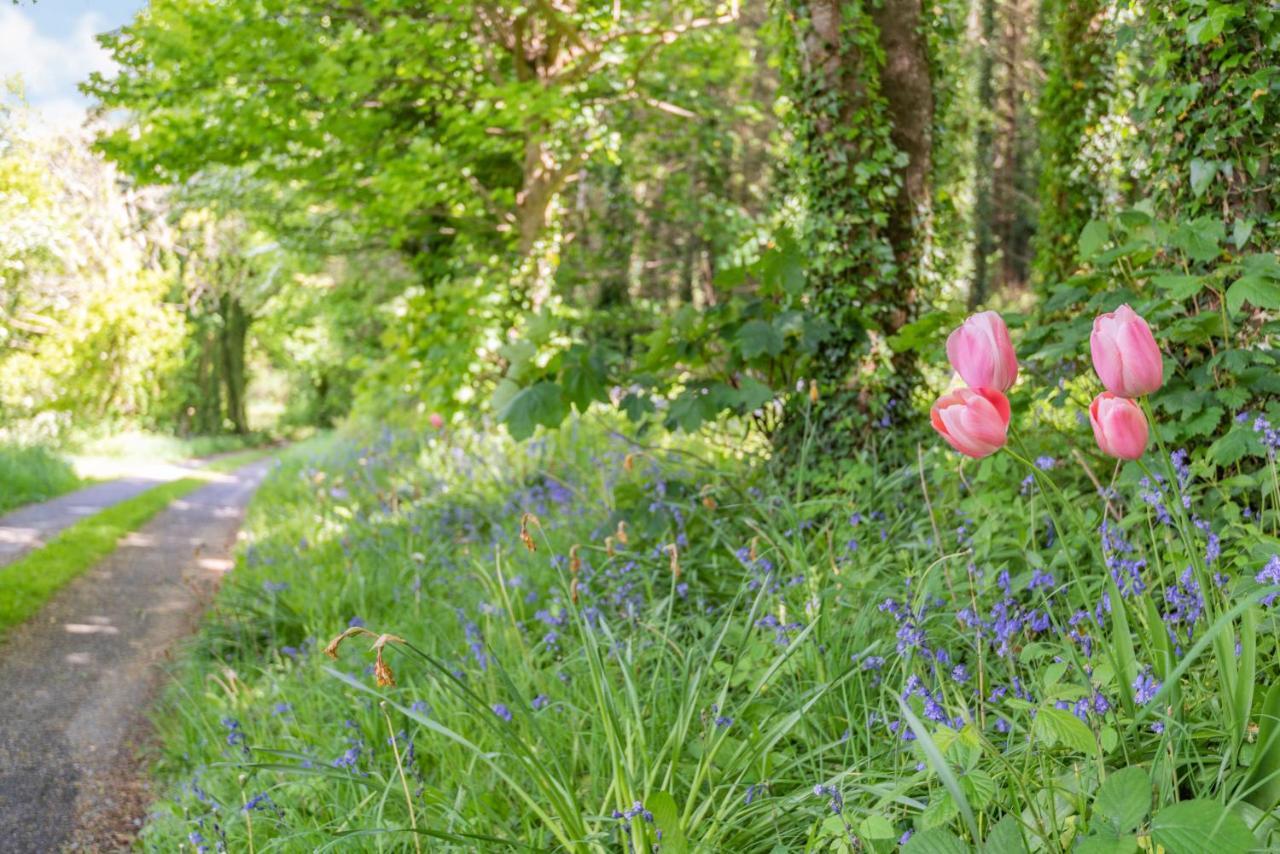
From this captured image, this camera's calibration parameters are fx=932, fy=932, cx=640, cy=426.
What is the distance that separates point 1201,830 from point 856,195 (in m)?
3.36

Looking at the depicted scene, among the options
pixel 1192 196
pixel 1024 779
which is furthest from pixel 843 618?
pixel 1192 196

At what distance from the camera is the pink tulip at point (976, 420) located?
1.45 m

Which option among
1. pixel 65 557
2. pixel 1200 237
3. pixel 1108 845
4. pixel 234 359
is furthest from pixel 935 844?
pixel 234 359

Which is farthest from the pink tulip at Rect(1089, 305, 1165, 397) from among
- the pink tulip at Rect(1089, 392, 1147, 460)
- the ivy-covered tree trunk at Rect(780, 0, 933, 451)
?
the ivy-covered tree trunk at Rect(780, 0, 933, 451)

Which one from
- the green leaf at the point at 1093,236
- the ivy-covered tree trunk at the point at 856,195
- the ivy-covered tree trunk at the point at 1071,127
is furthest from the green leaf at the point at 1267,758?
the ivy-covered tree trunk at the point at 1071,127

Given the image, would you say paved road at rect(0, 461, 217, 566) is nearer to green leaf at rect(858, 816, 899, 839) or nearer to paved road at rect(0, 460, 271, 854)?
paved road at rect(0, 460, 271, 854)

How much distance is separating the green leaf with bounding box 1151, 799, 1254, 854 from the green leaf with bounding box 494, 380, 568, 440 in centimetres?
261

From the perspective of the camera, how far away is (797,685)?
8.43ft

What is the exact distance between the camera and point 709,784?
2.22 meters

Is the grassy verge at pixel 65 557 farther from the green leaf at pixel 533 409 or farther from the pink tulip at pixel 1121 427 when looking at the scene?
the pink tulip at pixel 1121 427

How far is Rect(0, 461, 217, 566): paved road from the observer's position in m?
7.52

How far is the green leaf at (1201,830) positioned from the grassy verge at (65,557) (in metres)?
6.06

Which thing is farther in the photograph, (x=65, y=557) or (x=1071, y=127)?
(x=1071, y=127)

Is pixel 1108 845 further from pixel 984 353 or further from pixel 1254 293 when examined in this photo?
pixel 1254 293
